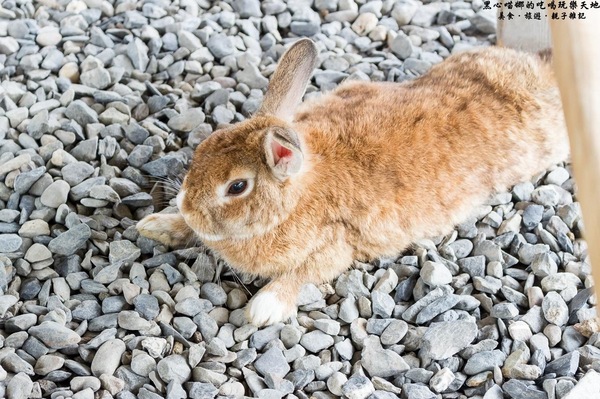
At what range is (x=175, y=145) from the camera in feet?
12.3

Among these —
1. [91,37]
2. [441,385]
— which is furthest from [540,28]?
[91,37]

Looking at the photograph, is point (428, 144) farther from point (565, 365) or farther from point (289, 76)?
point (565, 365)

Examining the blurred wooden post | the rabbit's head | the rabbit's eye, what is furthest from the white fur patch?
the blurred wooden post

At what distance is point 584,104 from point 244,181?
1.39 m

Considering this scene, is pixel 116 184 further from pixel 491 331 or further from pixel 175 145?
pixel 491 331

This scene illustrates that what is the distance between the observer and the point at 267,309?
2988 millimetres

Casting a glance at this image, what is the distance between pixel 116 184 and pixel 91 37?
1.19 meters

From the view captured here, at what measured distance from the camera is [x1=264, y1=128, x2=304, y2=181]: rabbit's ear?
9.14ft

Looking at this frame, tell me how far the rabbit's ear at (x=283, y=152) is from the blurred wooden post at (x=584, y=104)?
3.49 feet

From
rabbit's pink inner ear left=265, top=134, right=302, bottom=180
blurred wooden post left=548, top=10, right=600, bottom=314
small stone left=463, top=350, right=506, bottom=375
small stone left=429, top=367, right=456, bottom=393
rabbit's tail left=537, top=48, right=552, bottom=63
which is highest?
blurred wooden post left=548, top=10, right=600, bottom=314

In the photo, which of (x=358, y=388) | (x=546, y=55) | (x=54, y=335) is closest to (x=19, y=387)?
(x=54, y=335)

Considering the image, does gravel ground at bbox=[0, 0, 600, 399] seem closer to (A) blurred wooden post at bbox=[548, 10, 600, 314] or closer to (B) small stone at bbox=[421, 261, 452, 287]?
(B) small stone at bbox=[421, 261, 452, 287]

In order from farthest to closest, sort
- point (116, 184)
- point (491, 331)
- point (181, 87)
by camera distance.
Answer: point (181, 87)
point (116, 184)
point (491, 331)

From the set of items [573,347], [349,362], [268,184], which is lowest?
[349,362]
